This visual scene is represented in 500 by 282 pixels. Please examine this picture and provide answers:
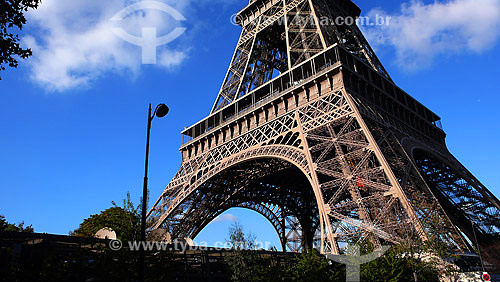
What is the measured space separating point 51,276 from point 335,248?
43.2 feet

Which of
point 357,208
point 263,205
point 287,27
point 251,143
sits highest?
point 287,27

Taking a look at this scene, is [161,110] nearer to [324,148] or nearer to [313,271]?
[313,271]

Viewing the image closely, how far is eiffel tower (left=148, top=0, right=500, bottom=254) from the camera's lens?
2038cm

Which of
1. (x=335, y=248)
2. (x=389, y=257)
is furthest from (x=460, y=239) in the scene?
(x=335, y=248)

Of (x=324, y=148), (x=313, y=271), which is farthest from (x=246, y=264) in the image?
(x=324, y=148)

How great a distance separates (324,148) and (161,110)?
15.0 metres

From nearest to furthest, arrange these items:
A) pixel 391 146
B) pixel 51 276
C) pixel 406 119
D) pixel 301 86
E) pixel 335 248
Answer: pixel 51 276
pixel 335 248
pixel 391 146
pixel 301 86
pixel 406 119

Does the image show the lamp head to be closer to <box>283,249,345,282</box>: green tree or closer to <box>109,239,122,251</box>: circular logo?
<box>109,239,122,251</box>: circular logo

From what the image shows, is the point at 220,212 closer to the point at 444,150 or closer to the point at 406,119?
the point at 406,119

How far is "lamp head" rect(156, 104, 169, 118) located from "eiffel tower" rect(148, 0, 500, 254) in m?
11.5

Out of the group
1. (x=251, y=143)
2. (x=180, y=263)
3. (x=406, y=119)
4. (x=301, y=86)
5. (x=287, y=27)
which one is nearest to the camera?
(x=180, y=263)

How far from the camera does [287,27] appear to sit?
37.1 m

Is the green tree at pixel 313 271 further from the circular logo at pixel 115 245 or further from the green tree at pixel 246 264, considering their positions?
the circular logo at pixel 115 245

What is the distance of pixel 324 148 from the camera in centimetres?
2512
